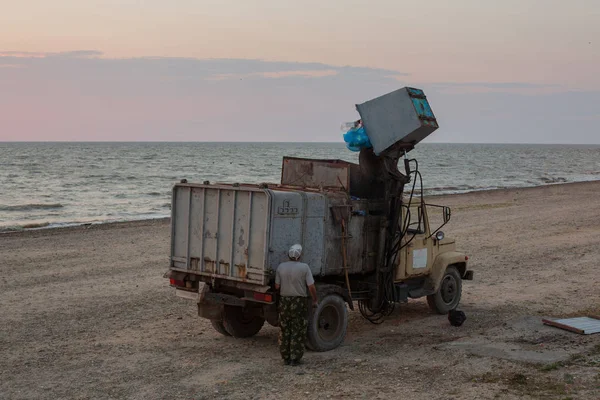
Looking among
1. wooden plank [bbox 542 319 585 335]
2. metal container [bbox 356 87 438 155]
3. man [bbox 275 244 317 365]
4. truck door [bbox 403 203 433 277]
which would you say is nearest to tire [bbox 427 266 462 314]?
truck door [bbox 403 203 433 277]

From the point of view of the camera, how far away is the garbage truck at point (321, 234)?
9.82 metres

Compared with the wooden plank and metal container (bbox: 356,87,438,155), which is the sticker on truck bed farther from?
the wooden plank

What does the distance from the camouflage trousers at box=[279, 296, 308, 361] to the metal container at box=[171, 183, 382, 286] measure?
47cm

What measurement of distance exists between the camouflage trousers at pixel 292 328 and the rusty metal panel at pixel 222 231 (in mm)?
478

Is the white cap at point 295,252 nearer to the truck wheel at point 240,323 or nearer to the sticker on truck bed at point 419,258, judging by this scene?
the truck wheel at point 240,323

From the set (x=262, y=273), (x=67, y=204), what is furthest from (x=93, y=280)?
(x=67, y=204)

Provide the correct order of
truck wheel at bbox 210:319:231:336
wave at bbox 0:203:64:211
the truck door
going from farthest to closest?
wave at bbox 0:203:64:211
the truck door
truck wheel at bbox 210:319:231:336

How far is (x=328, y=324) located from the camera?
10641mm

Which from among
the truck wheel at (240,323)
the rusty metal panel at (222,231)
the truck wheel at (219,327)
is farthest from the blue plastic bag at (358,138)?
the truck wheel at (219,327)

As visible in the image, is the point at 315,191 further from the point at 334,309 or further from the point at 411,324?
the point at 411,324

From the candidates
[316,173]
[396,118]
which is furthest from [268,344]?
[396,118]

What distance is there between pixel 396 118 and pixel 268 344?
4.02 m

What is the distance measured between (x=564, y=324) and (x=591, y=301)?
2.82 meters

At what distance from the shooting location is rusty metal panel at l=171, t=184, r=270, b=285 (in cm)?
970
